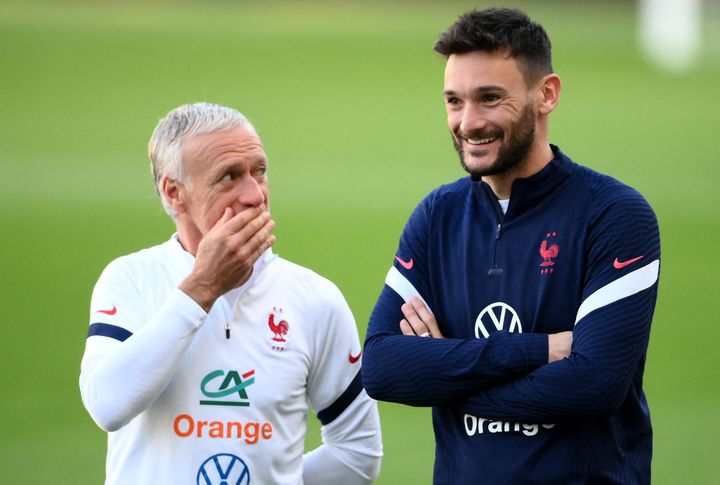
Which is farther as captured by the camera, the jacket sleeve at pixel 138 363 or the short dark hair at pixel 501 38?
the short dark hair at pixel 501 38

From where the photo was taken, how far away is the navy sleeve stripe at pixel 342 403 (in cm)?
391

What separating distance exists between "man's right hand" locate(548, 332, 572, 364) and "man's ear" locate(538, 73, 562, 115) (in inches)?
28.0

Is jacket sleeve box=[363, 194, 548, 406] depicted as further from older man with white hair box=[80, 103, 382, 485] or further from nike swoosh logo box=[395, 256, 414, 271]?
older man with white hair box=[80, 103, 382, 485]

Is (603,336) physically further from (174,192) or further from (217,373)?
(174,192)

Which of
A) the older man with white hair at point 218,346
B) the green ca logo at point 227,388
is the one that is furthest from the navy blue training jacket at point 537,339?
the green ca logo at point 227,388

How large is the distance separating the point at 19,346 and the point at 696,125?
14.4m

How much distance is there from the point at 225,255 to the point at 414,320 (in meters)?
0.64

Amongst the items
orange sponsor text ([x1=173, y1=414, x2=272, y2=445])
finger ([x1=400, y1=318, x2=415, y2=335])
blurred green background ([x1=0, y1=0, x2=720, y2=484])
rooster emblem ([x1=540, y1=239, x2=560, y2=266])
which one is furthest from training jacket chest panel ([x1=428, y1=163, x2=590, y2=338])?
blurred green background ([x1=0, y1=0, x2=720, y2=484])

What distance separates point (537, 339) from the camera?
3.60 m

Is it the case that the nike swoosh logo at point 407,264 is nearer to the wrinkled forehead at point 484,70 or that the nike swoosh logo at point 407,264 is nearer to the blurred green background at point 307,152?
the wrinkled forehead at point 484,70

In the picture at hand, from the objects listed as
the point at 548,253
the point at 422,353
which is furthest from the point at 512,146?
the point at 422,353

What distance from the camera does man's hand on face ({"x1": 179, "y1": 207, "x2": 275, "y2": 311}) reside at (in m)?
3.58

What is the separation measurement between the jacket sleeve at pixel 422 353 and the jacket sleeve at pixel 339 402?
10 centimetres

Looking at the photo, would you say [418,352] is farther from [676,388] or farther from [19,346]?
[19,346]
